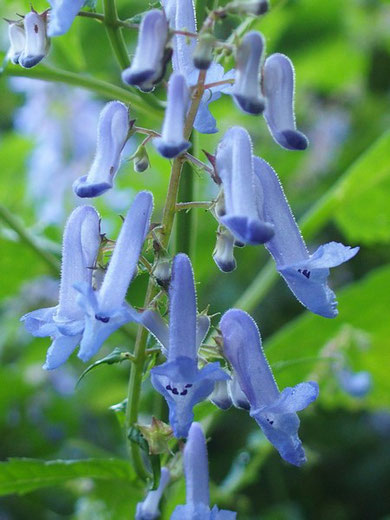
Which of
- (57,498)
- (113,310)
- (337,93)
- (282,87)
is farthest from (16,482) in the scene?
(337,93)

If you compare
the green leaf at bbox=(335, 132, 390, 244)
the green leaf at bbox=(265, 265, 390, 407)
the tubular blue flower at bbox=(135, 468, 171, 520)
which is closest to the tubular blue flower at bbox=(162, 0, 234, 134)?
the tubular blue flower at bbox=(135, 468, 171, 520)

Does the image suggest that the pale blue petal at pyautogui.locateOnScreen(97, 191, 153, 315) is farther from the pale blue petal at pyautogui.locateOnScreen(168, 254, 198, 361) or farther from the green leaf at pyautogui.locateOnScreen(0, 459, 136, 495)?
the green leaf at pyautogui.locateOnScreen(0, 459, 136, 495)

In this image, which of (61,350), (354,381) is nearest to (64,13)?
(61,350)

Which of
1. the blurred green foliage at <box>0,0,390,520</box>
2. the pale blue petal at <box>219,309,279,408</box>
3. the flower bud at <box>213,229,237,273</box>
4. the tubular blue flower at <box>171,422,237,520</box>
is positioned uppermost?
the flower bud at <box>213,229,237,273</box>

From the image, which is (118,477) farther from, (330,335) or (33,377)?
(33,377)

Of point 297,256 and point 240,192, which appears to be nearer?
point 240,192

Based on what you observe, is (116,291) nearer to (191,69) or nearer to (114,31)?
(191,69)
